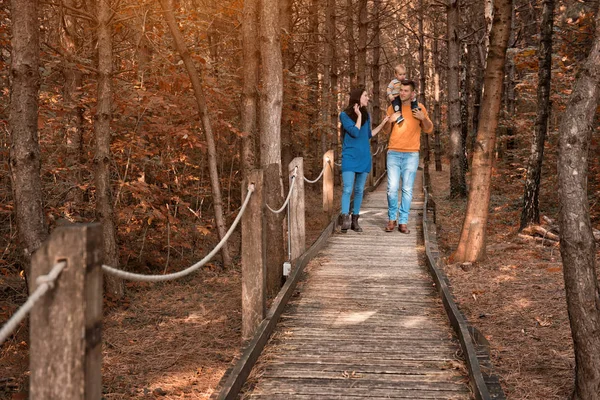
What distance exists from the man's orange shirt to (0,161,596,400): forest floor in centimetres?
218

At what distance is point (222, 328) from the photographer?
8492 millimetres

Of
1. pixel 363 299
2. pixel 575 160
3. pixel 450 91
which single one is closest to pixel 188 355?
pixel 363 299

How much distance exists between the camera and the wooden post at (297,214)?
8367 millimetres

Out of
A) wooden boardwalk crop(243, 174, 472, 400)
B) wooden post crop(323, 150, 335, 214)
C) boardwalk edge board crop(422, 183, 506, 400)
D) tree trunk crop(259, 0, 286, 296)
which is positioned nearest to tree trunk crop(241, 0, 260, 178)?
tree trunk crop(259, 0, 286, 296)

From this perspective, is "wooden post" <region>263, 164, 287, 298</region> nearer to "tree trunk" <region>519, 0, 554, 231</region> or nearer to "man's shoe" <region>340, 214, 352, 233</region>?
"man's shoe" <region>340, 214, 352, 233</region>

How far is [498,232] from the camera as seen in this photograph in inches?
480

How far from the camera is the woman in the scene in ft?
30.7

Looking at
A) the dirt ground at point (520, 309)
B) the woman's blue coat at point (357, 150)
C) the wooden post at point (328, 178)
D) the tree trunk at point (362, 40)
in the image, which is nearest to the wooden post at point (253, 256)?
the dirt ground at point (520, 309)

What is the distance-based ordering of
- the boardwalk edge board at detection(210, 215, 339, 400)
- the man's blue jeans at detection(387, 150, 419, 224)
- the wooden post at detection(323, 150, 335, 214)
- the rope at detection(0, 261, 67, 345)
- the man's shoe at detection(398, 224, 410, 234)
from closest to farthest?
the rope at detection(0, 261, 67, 345)
the boardwalk edge board at detection(210, 215, 339, 400)
the man's blue jeans at detection(387, 150, 419, 224)
the man's shoe at detection(398, 224, 410, 234)
the wooden post at detection(323, 150, 335, 214)

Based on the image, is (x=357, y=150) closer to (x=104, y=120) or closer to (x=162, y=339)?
(x=104, y=120)

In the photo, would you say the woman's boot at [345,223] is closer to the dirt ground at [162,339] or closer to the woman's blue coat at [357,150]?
the woman's blue coat at [357,150]

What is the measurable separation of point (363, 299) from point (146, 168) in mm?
6903

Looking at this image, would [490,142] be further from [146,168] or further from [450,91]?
[450,91]

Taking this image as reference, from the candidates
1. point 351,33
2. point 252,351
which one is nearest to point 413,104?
point 252,351
